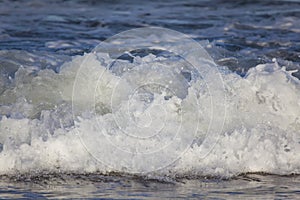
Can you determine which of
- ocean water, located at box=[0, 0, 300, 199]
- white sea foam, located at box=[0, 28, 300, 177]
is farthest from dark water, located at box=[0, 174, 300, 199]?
white sea foam, located at box=[0, 28, 300, 177]

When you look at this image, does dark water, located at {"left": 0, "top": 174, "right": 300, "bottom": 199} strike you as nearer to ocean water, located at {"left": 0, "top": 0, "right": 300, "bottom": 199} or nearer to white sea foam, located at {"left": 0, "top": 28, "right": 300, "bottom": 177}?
ocean water, located at {"left": 0, "top": 0, "right": 300, "bottom": 199}

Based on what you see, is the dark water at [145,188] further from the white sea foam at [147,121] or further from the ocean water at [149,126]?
the white sea foam at [147,121]

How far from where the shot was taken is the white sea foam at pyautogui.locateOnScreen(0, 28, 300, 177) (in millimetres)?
4965

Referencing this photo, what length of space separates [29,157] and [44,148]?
4.9 inches

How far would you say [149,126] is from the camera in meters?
5.35

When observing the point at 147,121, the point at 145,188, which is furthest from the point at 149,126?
the point at 145,188

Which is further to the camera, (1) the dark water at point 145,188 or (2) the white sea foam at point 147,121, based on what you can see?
(2) the white sea foam at point 147,121

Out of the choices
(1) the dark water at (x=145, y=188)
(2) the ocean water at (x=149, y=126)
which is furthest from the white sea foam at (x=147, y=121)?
(1) the dark water at (x=145, y=188)

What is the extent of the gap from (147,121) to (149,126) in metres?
0.06

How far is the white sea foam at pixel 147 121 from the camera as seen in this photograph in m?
4.96

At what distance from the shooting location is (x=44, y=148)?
4.98 metres

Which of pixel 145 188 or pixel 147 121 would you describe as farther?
pixel 147 121

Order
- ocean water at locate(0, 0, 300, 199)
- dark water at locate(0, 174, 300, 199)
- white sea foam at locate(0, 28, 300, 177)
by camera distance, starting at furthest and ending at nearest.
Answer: white sea foam at locate(0, 28, 300, 177)
ocean water at locate(0, 0, 300, 199)
dark water at locate(0, 174, 300, 199)

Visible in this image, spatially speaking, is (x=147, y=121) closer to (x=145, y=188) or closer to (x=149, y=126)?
(x=149, y=126)
